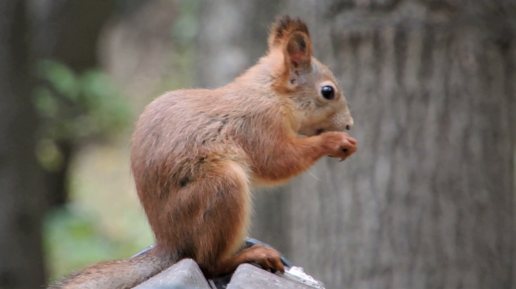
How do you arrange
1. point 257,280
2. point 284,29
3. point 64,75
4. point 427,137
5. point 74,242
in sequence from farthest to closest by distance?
point 74,242 → point 64,75 → point 427,137 → point 284,29 → point 257,280

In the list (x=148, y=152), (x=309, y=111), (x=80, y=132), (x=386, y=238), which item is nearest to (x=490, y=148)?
(x=386, y=238)

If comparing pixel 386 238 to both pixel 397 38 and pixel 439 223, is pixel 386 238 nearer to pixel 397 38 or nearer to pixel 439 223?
pixel 439 223

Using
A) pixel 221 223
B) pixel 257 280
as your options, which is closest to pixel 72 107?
pixel 221 223

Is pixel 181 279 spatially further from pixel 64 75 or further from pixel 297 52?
pixel 64 75


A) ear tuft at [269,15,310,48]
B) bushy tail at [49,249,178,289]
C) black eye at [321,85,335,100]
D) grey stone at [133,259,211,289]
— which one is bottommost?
bushy tail at [49,249,178,289]

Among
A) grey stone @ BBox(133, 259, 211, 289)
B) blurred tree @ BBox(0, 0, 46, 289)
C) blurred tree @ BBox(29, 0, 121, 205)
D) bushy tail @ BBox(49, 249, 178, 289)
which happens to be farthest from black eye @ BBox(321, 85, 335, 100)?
blurred tree @ BBox(29, 0, 121, 205)

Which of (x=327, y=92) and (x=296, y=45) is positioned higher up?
(x=296, y=45)

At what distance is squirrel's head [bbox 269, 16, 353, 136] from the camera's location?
3.01 meters

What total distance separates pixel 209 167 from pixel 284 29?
1.04m

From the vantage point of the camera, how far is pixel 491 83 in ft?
12.5

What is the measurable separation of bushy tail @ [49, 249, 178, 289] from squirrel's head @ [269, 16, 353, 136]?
0.95 metres

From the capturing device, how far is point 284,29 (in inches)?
126

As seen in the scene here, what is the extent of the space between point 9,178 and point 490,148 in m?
3.29

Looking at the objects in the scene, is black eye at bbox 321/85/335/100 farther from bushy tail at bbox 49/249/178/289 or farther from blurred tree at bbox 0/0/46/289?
blurred tree at bbox 0/0/46/289
